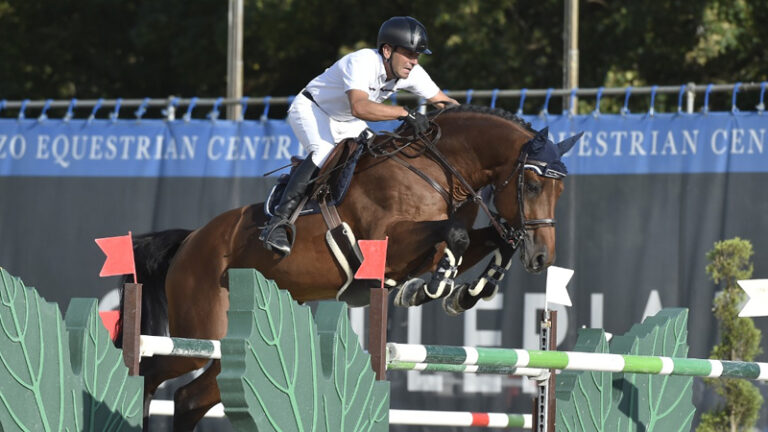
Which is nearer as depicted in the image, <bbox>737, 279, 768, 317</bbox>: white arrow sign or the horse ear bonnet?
<bbox>737, 279, 768, 317</bbox>: white arrow sign

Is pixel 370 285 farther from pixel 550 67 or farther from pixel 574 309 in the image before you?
pixel 550 67

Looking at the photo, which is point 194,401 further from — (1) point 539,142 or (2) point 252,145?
(2) point 252,145

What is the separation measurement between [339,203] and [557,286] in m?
1.37

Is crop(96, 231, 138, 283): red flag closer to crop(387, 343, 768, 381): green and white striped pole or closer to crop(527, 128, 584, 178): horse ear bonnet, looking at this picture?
crop(387, 343, 768, 381): green and white striped pole

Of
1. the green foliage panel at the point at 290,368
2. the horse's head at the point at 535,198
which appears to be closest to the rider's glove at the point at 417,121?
the horse's head at the point at 535,198

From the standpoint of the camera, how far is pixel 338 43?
16.0 meters

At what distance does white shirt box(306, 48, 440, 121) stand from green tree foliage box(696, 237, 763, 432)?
2.28 meters

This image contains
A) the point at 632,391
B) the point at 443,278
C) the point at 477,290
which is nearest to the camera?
the point at 632,391

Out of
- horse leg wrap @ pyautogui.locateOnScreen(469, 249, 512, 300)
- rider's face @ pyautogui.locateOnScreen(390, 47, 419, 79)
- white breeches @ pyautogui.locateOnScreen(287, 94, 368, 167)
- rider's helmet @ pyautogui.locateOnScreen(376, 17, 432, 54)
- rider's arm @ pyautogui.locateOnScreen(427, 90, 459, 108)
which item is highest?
rider's helmet @ pyautogui.locateOnScreen(376, 17, 432, 54)

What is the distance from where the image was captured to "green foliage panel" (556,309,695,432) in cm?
432

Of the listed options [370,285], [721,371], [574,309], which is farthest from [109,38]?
[721,371]

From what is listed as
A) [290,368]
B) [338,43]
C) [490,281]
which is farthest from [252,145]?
[338,43]

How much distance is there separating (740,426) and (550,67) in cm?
831

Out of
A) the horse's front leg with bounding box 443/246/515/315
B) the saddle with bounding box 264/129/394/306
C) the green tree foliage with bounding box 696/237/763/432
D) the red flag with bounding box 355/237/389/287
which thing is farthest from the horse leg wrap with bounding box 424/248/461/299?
the green tree foliage with bounding box 696/237/763/432
